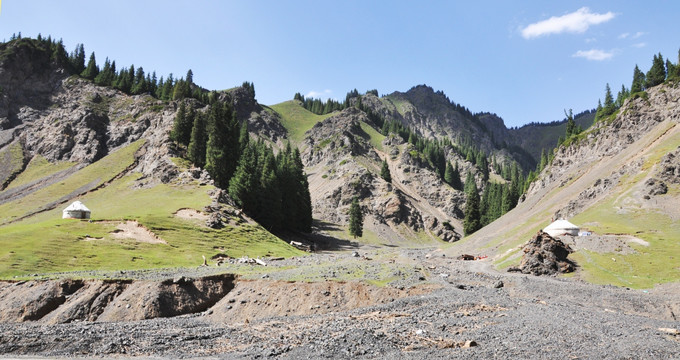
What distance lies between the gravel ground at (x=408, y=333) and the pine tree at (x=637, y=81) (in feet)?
510

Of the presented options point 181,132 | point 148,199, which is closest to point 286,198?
point 148,199

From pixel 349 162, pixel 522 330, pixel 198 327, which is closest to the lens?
pixel 522 330

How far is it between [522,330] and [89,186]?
12056 centimetres

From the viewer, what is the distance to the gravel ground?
63.6 ft

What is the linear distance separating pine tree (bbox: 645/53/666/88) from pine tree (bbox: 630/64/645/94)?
242 inches

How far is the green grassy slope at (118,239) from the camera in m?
46.6

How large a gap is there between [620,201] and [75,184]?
133735mm

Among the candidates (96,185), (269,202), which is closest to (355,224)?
(269,202)

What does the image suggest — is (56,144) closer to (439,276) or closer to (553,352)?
(439,276)

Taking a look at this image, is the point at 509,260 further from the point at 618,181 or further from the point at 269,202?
the point at 269,202

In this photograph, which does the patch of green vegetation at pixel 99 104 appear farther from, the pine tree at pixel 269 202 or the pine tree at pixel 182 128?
the pine tree at pixel 269 202

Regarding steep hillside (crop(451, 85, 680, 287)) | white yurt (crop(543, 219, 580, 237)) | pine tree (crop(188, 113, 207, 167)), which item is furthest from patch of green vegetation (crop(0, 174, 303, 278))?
white yurt (crop(543, 219, 580, 237))

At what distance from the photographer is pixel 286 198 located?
350 ft

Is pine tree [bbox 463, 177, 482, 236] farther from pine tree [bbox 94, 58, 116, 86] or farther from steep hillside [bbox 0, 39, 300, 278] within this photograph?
pine tree [bbox 94, 58, 116, 86]
